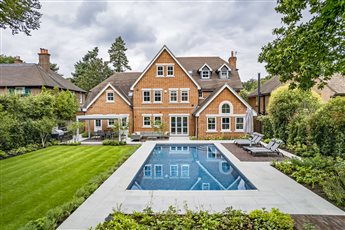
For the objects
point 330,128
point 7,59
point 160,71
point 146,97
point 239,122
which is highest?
point 7,59

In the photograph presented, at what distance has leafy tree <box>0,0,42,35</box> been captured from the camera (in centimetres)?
437

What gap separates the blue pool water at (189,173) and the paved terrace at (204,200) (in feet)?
3.11

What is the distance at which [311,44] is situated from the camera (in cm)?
686

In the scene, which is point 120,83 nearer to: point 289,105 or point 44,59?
point 44,59

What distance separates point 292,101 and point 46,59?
34.4m

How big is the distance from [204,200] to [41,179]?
24.7 feet

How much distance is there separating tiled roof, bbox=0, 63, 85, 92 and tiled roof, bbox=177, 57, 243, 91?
739 inches

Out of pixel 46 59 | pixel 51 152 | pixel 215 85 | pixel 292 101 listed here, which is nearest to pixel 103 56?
pixel 46 59

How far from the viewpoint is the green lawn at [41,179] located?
7.19 m

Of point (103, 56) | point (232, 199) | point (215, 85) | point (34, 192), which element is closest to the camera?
point (232, 199)

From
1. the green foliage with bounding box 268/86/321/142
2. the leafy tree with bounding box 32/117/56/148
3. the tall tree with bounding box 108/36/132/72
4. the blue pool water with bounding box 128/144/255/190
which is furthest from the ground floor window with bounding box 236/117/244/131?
the tall tree with bounding box 108/36/132/72

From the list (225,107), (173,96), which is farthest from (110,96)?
(225,107)

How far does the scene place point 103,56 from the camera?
5988 centimetres

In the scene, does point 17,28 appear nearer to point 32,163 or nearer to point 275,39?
point 275,39
